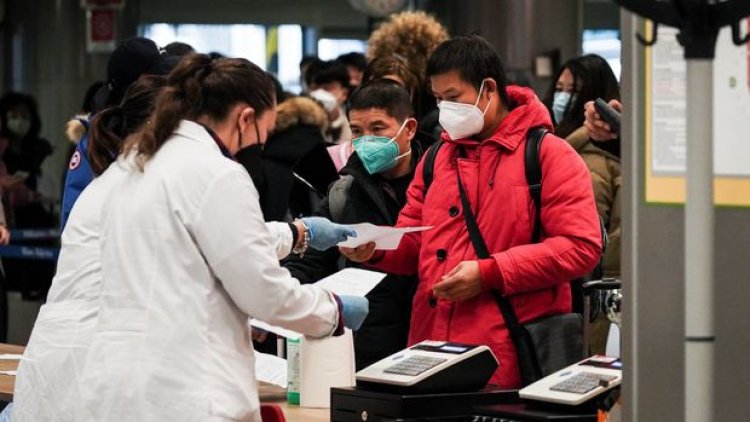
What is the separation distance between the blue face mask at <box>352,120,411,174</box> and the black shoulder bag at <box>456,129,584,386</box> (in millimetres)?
636

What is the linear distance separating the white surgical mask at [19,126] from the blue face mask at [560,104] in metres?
6.83

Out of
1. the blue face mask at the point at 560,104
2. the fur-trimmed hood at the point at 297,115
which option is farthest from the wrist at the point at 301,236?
the fur-trimmed hood at the point at 297,115

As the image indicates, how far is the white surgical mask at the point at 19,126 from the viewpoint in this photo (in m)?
11.8

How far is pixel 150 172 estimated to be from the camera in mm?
3361

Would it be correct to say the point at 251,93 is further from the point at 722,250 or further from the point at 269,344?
the point at 269,344

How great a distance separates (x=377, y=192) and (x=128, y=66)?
871 millimetres

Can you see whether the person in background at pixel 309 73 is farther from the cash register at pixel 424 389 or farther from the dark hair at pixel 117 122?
the cash register at pixel 424 389

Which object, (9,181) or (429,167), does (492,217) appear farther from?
(9,181)

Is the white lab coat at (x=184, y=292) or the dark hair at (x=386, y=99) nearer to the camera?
the white lab coat at (x=184, y=292)

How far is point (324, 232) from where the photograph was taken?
13.5ft

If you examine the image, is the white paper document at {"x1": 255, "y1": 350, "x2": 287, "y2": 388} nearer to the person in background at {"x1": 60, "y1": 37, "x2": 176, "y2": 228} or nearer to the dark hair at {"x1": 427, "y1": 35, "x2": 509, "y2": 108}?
the person in background at {"x1": 60, "y1": 37, "x2": 176, "y2": 228}

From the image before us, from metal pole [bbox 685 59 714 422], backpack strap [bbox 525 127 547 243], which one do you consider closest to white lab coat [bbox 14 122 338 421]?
backpack strap [bbox 525 127 547 243]

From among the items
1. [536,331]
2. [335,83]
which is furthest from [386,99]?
[335,83]

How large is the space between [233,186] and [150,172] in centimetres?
21
